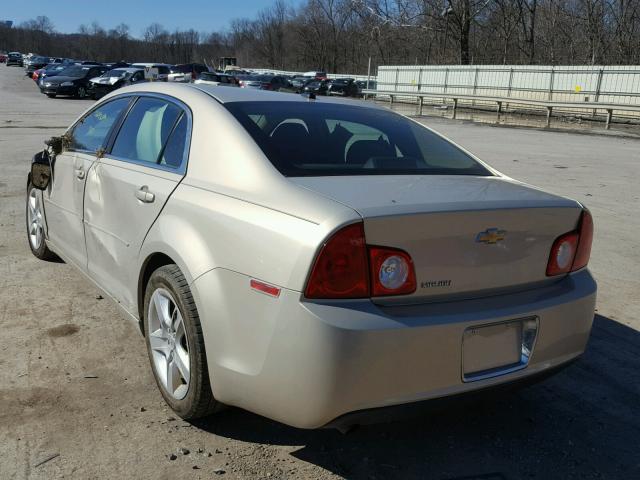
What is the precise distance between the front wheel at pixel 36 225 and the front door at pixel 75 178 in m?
0.41

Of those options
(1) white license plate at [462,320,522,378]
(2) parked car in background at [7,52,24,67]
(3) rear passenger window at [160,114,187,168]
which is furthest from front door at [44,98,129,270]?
(2) parked car in background at [7,52,24,67]

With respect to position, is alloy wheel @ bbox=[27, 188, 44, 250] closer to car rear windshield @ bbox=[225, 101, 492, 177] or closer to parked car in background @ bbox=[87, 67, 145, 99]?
car rear windshield @ bbox=[225, 101, 492, 177]

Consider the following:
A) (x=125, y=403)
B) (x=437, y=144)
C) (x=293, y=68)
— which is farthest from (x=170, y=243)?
(x=293, y=68)

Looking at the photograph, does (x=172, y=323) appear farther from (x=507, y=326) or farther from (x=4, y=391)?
(x=507, y=326)

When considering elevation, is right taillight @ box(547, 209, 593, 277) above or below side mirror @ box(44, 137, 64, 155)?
below

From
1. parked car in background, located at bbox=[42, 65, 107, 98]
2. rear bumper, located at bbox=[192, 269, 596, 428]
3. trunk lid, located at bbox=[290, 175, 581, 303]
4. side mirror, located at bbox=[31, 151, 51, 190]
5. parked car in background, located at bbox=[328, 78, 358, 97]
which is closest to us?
rear bumper, located at bbox=[192, 269, 596, 428]

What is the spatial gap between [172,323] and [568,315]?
1.89 m

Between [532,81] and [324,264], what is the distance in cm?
3383

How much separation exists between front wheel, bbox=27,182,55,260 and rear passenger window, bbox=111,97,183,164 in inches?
65.3

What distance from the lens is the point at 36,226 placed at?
5.37m

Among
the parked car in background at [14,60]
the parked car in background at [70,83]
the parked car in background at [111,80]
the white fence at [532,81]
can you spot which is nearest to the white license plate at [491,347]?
the white fence at [532,81]

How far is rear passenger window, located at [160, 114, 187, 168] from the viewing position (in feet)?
10.5

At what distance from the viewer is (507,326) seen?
2576mm

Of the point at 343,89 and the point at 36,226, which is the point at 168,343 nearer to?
the point at 36,226
